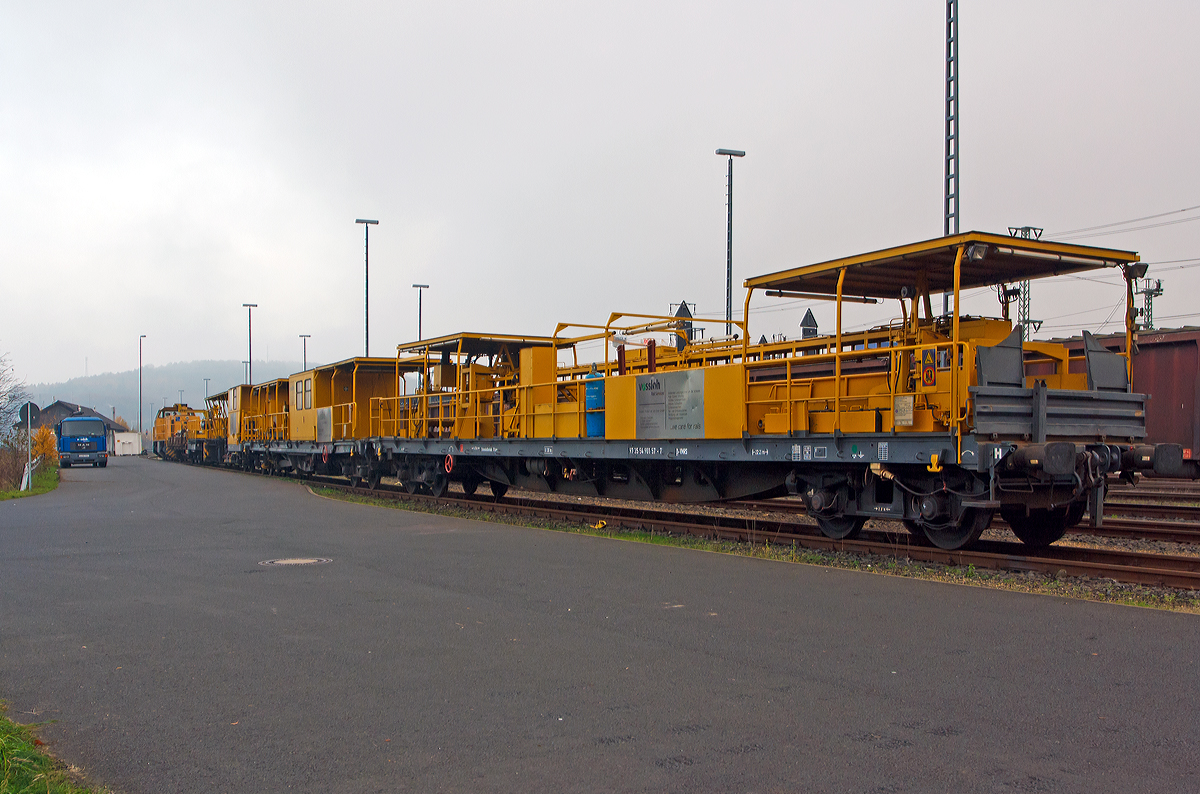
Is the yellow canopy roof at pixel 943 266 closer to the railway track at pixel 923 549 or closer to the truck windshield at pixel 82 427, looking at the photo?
the railway track at pixel 923 549

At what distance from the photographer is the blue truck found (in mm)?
44856

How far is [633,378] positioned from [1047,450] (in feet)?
21.2

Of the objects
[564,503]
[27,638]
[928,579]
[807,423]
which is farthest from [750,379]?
[27,638]

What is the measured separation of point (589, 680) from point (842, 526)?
6.67 meters

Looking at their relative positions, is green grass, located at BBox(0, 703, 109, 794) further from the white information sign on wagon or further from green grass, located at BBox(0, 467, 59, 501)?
green grass, located at BBox(0, 467, 59, 501)

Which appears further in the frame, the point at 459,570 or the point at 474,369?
the point at 474,369

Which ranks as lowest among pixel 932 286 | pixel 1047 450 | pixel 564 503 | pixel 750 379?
pixel 564 503

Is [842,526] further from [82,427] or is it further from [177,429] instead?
[177,429]

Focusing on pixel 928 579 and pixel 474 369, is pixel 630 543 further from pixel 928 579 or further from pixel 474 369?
pixel 474 369

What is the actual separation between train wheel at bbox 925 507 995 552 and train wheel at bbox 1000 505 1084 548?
2.67 ft

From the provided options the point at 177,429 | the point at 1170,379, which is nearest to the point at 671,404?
the point at 1170,379

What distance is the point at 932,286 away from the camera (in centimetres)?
1195

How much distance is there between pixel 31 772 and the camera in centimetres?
415

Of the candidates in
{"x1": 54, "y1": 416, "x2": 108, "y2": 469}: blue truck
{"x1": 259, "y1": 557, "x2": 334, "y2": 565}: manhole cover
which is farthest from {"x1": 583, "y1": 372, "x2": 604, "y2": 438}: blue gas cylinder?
{"x1": 54, "y1": 416, "x2": 108, "y2": 469}: blue truck
